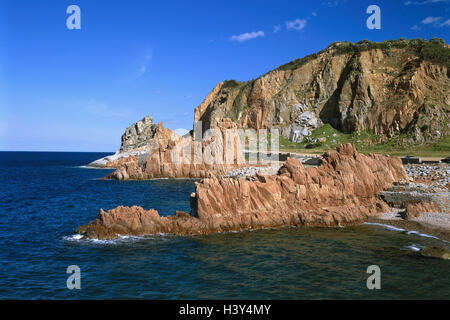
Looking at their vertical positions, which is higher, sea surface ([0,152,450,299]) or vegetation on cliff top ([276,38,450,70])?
vegetation on cliff top ([276,38,450,70])

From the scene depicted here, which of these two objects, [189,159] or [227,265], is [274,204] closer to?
[227,265]

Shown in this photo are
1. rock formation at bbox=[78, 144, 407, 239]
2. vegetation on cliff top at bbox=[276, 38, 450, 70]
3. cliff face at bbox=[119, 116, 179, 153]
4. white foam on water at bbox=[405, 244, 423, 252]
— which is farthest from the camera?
cliff face at bbox=[119, 116, 179, 153]

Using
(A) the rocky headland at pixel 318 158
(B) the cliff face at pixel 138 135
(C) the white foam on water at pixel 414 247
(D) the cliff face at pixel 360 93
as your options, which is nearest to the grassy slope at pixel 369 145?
(A) the rocky headland at pixel 318 158

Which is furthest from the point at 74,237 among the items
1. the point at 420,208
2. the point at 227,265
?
the point at 420,208

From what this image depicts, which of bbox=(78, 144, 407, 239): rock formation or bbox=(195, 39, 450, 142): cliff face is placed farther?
bbox=(195, 39, 450, 142): cliff face

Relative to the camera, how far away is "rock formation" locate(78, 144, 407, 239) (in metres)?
25.4

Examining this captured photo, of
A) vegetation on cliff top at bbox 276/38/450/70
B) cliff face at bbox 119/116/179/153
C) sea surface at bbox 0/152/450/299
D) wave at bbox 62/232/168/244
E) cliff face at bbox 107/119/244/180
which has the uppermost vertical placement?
vegetation on cliff top at bbox 276/38/450/70

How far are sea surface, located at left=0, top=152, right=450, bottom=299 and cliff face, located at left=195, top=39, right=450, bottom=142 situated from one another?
61.5m

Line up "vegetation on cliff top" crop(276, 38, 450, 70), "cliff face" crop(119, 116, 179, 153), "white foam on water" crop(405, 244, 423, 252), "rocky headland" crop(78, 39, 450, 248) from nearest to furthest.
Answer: "white foam on water" crop(405, 244, 423, 252), "rocky headland" crop(78, 39, 450, 248), "vegetation on cliff top" crop(276, 38, 450, 70), "cliff face" crop(119, 116, 179, 153)

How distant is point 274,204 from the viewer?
91.7 ft

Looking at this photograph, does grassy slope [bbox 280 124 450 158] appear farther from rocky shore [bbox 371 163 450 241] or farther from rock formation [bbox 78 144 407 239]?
rock formation [bbox 78 144 407 239]

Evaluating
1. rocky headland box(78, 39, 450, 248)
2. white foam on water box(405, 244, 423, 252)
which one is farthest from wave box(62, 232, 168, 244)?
white foam on water box(405, 244, 423, 252)

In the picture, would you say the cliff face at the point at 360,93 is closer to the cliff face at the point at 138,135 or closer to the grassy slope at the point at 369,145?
the grassy slope at the point at 369,145
